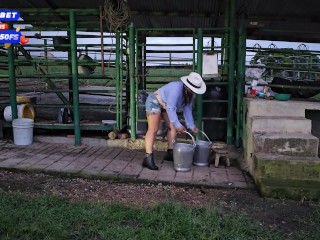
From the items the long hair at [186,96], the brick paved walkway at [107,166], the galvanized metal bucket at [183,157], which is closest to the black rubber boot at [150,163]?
the brick paved walkway at [107,166]

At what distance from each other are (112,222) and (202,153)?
94.1 inches

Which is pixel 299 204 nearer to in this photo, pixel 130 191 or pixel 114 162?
pixel 130 191

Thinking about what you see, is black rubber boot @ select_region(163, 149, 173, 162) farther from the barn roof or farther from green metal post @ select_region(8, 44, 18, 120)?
the barn roof

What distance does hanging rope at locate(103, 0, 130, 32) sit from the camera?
601cm

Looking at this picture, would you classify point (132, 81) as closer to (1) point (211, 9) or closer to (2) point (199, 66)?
(2) point (199, 66)

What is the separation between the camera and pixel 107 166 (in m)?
5.31

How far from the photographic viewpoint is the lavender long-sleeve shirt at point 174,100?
493 centimetres

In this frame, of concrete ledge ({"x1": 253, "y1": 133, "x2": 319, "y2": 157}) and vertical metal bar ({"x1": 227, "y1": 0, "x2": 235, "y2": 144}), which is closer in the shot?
concrete ledge ({"x1": 253, "y1": 133, "x2": 319, "y2": 157})

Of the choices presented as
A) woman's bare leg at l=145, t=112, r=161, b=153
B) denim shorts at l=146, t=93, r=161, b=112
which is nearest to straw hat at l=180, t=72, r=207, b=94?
denim shorts at l=146, t=93, r=161, b=112

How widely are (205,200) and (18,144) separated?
12.7ft
